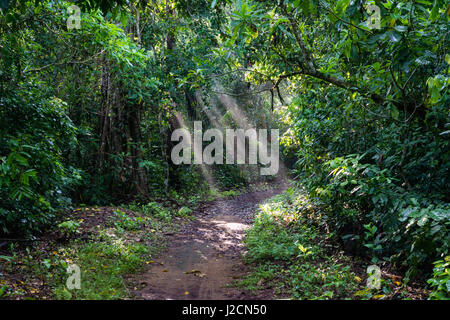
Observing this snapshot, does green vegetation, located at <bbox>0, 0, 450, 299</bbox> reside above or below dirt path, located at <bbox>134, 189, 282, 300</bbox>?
above

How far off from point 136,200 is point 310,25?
6.91 metres

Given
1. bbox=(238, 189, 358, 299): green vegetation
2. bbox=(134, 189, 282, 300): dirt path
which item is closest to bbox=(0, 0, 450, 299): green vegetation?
bbox=(238, 189, 358, 299): green vegetation

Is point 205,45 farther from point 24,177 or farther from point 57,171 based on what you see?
point 24,177

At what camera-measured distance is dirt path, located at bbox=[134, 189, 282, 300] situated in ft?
14.8

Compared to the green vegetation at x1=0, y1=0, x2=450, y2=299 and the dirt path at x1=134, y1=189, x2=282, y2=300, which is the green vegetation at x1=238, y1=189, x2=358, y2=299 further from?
the dirt path at x1=134, y1=189, x2=282, y2=300

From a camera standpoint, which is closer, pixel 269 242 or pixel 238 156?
pixel 269 242

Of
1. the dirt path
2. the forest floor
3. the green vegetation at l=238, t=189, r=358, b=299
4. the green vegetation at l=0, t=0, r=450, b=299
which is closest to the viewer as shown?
the green vegetation at l=0, t=0, r=450, b=299

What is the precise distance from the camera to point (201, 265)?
231 inches

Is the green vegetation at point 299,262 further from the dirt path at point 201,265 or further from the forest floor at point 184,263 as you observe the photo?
the dirt path at point 201,265

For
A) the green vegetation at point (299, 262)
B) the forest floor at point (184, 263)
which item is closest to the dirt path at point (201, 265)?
the forest floor at point (184, 263)

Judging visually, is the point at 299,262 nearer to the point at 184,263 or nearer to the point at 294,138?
the point at 184,263

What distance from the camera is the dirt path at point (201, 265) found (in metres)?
4.50

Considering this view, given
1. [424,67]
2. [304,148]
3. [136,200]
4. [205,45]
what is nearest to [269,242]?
[304,148]
